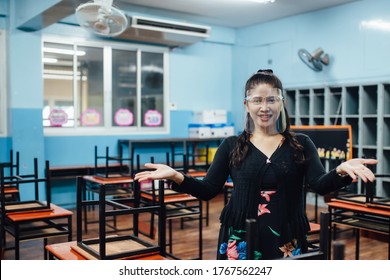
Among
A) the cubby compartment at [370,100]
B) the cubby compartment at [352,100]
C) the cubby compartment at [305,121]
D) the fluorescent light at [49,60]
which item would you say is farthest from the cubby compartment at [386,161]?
the fluorescent light at [49,60]

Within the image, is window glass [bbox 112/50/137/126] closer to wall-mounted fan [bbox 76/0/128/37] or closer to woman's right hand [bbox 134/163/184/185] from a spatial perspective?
wall-mounted fan [bbox 76/0/128/37]

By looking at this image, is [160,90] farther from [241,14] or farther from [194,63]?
[241,14]

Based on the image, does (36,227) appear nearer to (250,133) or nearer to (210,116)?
(250,133)

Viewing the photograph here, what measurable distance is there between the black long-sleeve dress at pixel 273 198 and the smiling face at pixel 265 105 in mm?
84

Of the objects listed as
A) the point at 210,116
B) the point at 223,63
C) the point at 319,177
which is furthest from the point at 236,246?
the point at 223,63

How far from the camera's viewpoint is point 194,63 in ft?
20.9

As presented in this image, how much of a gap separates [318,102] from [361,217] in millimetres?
2795

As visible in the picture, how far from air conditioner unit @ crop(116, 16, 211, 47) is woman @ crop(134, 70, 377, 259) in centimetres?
403

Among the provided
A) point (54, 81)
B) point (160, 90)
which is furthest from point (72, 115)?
point (160, 90)

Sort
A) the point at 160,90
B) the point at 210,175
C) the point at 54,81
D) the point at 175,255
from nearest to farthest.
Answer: the point at 210,175, the point at 175,255, the point at 54,81, the point at 160,90

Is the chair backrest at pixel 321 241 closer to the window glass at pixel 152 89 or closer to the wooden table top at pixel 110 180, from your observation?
the wooden table top at pixel 110 180

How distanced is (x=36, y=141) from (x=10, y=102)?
507mm

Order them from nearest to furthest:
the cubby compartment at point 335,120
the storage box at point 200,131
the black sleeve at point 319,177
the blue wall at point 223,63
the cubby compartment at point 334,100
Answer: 1. the black sleeve at point 319,177
2. the blue wall at point 223,63
3. the cubby compartment at point 335,120
4. the cubby compartment at point 334,100
5. the storage box at point 200,131

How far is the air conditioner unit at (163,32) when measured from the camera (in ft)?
17.2
